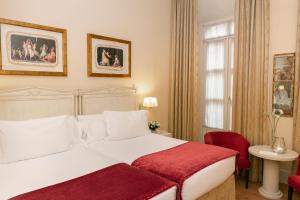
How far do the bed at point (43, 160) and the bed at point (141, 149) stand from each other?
0.20 metres

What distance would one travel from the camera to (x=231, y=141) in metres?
3.75

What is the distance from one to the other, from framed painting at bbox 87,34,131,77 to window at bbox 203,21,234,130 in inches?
76.7

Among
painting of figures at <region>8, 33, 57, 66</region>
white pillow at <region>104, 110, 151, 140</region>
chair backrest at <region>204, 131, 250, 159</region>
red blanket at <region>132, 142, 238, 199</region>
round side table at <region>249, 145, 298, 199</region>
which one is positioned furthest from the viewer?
chair backrest at <region>204, 131, 250, 159</region>

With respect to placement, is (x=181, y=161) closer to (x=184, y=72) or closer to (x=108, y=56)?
(x=108, y=56)

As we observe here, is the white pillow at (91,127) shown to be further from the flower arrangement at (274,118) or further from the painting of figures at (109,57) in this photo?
the flower arrangement at (274,118)

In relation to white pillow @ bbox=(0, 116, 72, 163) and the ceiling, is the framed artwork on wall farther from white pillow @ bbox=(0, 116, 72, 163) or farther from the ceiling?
white pillow @ bbox=(0, 116, 72, 163)

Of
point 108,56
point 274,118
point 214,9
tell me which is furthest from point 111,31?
point 274,118

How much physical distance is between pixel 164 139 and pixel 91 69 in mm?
1662

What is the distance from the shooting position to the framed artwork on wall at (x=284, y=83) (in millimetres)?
3439

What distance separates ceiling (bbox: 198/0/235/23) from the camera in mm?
4379

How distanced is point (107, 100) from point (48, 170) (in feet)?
5.91

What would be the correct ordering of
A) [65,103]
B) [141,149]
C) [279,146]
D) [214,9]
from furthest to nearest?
[214,9]
[65,103]
[279,146]
[141,149]

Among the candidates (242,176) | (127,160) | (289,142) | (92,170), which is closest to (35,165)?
(92,170)

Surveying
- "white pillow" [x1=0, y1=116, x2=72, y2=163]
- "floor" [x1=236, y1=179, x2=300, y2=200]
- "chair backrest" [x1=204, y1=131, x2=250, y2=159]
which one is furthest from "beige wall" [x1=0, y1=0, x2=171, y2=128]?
"floor" [x1=236, y1=179, x2=300, y2=200]
